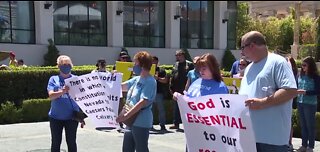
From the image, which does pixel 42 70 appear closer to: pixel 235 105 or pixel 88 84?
pixel 88 84

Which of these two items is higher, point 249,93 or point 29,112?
point 249,93

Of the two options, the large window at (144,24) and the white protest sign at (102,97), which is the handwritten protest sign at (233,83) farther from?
the large window at (144,24)

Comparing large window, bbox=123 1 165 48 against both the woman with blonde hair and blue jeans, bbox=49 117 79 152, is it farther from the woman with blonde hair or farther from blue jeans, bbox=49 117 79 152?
the woman with blonde hair

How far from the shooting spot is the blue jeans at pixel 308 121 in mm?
8211

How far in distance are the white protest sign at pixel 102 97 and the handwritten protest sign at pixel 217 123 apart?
213 centimetres

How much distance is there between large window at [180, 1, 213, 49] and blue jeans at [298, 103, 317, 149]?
2220 centimetres

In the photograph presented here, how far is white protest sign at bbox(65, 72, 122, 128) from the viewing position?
6.68 metres

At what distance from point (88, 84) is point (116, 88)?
387 mm

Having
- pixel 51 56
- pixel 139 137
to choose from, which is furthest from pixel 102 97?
pixel 51 56

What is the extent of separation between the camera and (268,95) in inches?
160

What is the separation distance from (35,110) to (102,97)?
6.44 m

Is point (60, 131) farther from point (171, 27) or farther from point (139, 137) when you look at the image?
point (171, 27)

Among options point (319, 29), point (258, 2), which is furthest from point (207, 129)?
point (258, 2)

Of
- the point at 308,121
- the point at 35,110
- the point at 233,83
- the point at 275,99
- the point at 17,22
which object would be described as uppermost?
the point at 17,22
